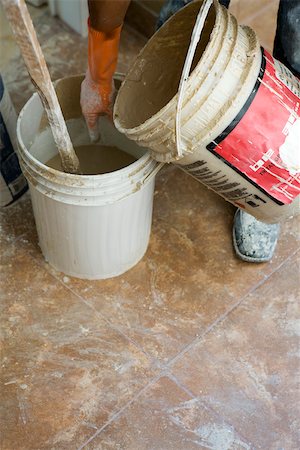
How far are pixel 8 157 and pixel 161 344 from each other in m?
0.59

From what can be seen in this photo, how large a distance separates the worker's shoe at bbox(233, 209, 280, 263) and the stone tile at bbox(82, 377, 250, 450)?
38 centimetres

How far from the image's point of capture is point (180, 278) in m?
1.48

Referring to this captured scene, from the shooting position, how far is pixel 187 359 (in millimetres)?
1354

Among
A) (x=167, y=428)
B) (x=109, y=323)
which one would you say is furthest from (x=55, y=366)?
(x=167, y=428)

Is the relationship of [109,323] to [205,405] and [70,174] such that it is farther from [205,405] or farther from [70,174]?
[70,174]

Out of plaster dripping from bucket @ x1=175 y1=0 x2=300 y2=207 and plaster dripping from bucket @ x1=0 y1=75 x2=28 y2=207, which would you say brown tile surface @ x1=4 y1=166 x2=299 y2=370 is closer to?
plaster dripping from bucket @ x1=0 y1=75 x2=28 y2=207

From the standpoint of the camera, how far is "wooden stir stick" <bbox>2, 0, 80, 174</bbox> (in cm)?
97

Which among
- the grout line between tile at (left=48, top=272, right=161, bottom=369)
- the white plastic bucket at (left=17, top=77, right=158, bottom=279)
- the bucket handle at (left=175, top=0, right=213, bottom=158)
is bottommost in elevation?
the grout line between tile at (left=48, top=272, right=161, bottom=369)

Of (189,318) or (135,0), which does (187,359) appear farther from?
(135,0)

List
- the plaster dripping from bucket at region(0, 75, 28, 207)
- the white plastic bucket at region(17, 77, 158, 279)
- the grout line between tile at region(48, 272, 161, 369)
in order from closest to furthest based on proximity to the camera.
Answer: the white plastic bucket at region(17, 77, 158, 279)
the grout line between tile at region(48, 272, 161, 369)
the plaster dripping from bucket at region(0, 75, 28, 207)

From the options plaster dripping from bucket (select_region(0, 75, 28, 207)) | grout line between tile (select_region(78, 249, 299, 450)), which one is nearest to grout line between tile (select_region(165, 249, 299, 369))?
grout line between tile (select_region(78, 249, 299, 450))

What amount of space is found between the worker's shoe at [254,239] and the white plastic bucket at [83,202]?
0.75 ft

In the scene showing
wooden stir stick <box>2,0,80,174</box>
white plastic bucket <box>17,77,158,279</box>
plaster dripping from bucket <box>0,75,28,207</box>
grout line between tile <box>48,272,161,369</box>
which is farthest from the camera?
plaster dripping from bucket <box>0,75,28,207</box>

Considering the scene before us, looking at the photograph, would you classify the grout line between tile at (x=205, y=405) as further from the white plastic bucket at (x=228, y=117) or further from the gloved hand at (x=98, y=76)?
the gloved hand at (x=98, y=76)
